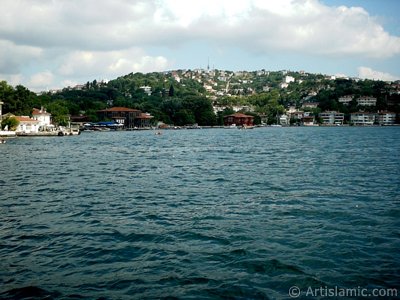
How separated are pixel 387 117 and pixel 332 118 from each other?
23.3 meters

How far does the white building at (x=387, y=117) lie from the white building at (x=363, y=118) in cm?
320

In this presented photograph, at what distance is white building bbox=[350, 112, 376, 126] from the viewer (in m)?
179

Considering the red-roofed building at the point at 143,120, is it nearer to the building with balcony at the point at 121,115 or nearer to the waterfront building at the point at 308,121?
the building with balcony at the point at 121,115

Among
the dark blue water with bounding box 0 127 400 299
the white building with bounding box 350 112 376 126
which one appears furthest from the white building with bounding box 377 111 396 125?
the dark blue water with bounding box 0 127 400 299

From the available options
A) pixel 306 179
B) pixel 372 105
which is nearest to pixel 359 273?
pixel 306 179

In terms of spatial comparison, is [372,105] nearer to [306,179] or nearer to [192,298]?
[306,179]

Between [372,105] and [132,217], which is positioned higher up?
[372,105]

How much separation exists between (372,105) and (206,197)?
648ft

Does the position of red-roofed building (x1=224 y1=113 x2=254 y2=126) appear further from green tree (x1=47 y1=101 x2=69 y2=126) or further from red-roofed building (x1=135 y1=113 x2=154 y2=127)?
green tree (x1=47 y1=101 x2=69 y2=126)

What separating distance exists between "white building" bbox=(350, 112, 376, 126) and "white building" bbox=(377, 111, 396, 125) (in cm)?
320

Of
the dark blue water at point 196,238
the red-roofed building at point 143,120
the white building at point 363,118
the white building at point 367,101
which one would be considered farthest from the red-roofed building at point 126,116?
the dark blue water at point 196,238

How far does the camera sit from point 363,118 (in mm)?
181500

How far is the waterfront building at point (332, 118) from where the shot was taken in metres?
185

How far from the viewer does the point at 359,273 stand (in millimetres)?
8250
